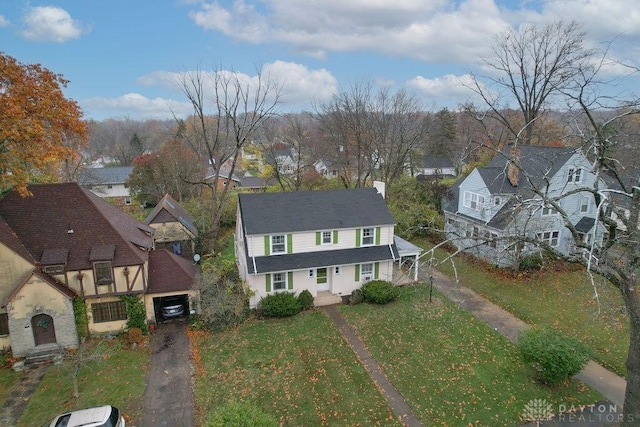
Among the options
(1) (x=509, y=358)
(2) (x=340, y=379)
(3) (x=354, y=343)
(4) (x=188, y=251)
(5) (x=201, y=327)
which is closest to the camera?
(2) (x=340, y=379)

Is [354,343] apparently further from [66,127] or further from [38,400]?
[66,127]

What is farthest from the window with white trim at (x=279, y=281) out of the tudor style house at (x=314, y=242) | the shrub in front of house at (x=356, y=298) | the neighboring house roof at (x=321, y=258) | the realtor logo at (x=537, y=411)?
the realtor logo at (x=537, y=411)

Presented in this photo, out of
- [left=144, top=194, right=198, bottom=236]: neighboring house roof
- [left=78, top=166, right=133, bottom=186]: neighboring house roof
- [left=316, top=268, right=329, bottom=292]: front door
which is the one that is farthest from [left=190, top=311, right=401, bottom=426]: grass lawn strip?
[left=78, top=166, right=133, bottom=186]: neighboring house roof

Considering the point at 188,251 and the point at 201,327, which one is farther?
the point at 188,251

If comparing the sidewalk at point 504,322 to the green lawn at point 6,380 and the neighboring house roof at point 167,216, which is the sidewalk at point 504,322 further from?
the neighboring house roof at point 167,216

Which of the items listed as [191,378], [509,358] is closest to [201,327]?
[191,378]

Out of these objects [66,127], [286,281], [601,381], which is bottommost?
[601,381]
